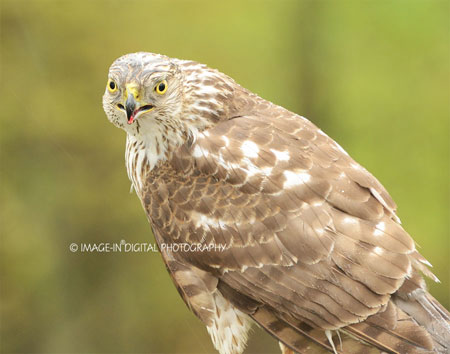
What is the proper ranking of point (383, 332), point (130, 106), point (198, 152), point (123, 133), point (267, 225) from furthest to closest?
1. point (123, 133)
2. point (198, 152)
3. point (267, 225)
4. point (130, 106)
5. point (383, 332)

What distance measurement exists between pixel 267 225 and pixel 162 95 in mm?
768

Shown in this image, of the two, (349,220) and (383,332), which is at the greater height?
(349,220)

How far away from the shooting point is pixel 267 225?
2801 mm

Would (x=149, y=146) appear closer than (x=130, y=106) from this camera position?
No

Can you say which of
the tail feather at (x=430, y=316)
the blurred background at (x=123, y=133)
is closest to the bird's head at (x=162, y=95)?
the tail feather at (x=430, y=316)

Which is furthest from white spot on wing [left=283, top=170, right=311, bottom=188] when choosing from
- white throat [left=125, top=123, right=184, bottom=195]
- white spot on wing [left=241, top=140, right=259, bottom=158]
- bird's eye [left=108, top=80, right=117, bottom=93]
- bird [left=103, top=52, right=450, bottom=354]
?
bird's eye [left=108, top=80, right=117, bottom=93]

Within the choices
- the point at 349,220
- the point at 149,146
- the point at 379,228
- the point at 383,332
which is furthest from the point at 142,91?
the point at 383,332

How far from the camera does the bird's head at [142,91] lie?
2727 mm

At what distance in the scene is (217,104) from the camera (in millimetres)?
3039

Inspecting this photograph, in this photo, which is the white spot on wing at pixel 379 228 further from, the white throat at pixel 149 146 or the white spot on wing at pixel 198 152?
the white throat at pixel 149 146

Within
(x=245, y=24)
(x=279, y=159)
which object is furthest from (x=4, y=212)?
(x=279, y=159)

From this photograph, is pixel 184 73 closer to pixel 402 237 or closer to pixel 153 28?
pixel 402 237

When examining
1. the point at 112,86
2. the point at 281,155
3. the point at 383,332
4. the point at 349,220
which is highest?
the point at 112,86

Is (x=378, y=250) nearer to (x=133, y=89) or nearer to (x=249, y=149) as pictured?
(x=249, y=149)
